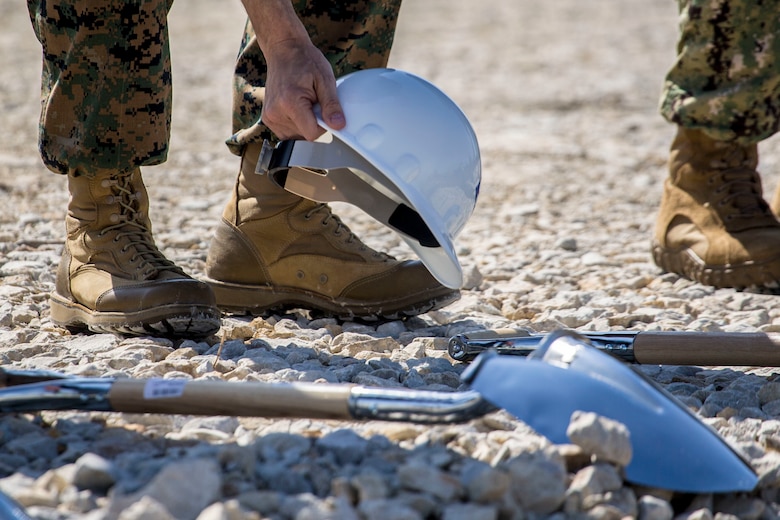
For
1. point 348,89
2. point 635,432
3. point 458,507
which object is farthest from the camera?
point 348,89


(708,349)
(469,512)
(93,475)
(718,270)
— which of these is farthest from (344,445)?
(718,270)

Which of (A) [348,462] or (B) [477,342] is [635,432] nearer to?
(A) [348,462]

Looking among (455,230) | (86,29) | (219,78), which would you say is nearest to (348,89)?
(455,230)

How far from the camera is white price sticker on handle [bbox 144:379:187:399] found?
1685 millimetres

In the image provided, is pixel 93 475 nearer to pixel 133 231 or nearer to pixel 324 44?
pixel 133 231

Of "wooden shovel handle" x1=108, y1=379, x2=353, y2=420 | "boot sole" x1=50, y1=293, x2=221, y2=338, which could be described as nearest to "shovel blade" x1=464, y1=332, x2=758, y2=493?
"wooden shovel handle" x1=108, y1=379, x2=353, y2=420

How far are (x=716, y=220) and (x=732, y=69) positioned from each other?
1.72 ft

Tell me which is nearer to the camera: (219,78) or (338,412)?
(338,412)

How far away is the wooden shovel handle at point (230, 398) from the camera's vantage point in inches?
65.1

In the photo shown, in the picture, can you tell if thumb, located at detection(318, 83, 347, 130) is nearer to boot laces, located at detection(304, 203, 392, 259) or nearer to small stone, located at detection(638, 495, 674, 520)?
boot laces, located at detection(304, 203, 392, 259)

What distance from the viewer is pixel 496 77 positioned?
336 inches

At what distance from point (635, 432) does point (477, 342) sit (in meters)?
0.70

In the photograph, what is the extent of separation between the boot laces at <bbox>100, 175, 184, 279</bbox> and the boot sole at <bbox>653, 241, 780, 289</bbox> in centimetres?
180

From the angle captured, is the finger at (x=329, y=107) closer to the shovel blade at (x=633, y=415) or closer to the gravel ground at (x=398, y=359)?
the gravel ground at (x=398, y=359)
